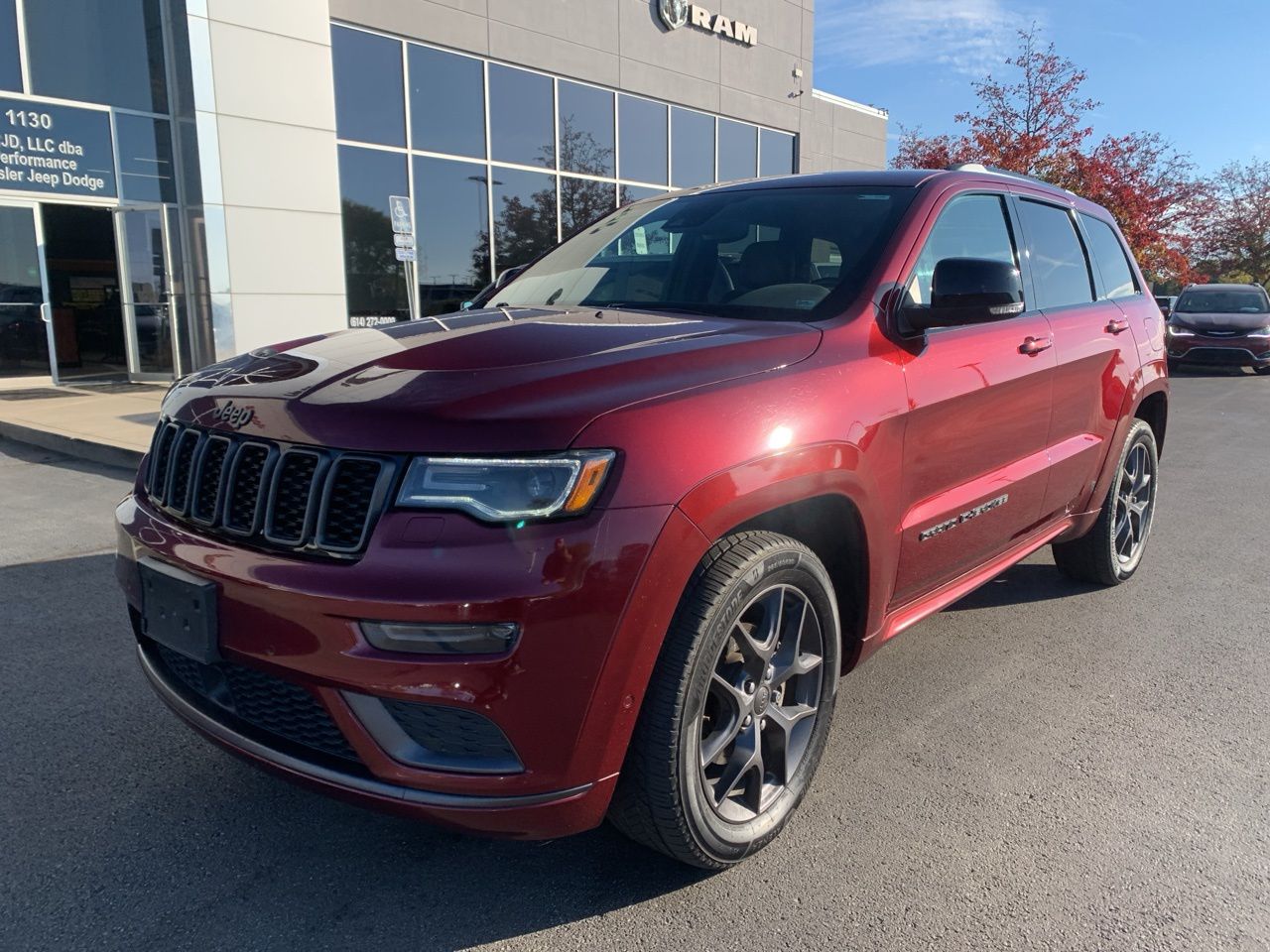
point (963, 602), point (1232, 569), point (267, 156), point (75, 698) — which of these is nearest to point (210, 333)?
point (267, 156)

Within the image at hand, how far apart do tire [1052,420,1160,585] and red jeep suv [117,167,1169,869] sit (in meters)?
1.44

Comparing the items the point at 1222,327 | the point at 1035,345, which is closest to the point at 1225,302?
the point at 1222,327

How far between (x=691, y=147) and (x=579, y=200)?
3.28 meters

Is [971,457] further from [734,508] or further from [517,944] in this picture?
[517,944]

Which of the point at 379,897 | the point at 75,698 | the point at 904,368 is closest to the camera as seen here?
the point at 379,897

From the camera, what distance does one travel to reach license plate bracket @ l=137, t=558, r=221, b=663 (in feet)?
6.90

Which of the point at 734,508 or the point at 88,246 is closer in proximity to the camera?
the point at 734,508

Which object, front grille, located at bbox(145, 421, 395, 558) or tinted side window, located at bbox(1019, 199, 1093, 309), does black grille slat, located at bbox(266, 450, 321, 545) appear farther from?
tinted side window, located at bbox(1019, 199, 1093, 309)

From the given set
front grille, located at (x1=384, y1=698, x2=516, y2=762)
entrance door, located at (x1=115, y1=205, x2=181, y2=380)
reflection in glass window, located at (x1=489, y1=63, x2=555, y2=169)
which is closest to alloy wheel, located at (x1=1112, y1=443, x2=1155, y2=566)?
front grille, located at (x1=384, y1=698, x2=516, y2=762)

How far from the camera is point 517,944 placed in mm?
2125

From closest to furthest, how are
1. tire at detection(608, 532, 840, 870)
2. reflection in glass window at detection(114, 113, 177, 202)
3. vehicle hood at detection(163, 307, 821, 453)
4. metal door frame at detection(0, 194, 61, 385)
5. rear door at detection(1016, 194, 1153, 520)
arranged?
vehicle hood at detection(163, 307, 821, 453)
tire at detection(608, 532, 840, 870)
rear door at detection(1016, 194, 1153, 520)
metal door frame at detection(0, 194, 61, 385)
reflection in glass window at detection(114, 113, 177, 202)

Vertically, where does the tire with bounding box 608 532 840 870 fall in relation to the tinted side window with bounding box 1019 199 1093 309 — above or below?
below

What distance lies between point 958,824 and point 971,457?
1.17 meters

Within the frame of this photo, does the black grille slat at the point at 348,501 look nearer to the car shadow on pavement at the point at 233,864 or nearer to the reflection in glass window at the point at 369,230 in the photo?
the car shadow on pavement at the point at 233,864
